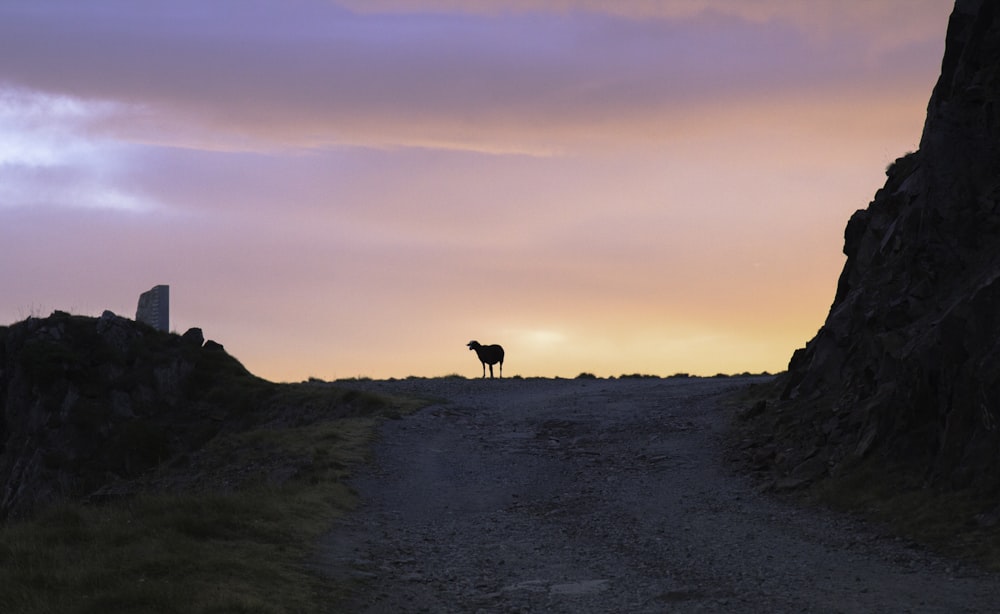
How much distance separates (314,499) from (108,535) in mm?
5540

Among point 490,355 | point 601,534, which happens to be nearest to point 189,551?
point 601,534

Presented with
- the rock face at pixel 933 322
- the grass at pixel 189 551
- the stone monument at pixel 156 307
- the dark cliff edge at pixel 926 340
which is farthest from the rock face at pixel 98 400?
the rock face at pixel 933 322

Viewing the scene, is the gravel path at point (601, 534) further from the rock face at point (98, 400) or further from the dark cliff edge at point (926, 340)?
the rock face at point (98, 400)

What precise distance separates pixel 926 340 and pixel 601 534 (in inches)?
342

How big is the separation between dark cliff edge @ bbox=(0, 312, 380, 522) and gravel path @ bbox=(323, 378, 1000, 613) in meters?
9.40

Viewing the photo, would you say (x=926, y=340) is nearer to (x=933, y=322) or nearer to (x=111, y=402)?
(x=933, y=322)

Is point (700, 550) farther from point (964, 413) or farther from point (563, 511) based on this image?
point (964, 413)

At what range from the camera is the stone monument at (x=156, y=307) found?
53.3 metres

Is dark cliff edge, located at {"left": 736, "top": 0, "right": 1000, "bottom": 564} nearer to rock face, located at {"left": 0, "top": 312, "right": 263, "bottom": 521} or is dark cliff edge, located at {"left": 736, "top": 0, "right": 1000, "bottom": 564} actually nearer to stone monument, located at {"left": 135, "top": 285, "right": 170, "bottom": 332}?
rock face, located at {"left": 0, "top": 312, "right": 263, "bottom": 521}

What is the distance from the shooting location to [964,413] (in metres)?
19.8

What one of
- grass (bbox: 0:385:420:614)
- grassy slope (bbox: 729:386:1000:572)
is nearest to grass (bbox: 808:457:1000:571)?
grassy slope (bbox: 729:386:1000:572)

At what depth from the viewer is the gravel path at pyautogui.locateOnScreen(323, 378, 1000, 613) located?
1425cm

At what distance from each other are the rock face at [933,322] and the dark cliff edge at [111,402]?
17453 millimetres

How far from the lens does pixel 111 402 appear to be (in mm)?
42531
